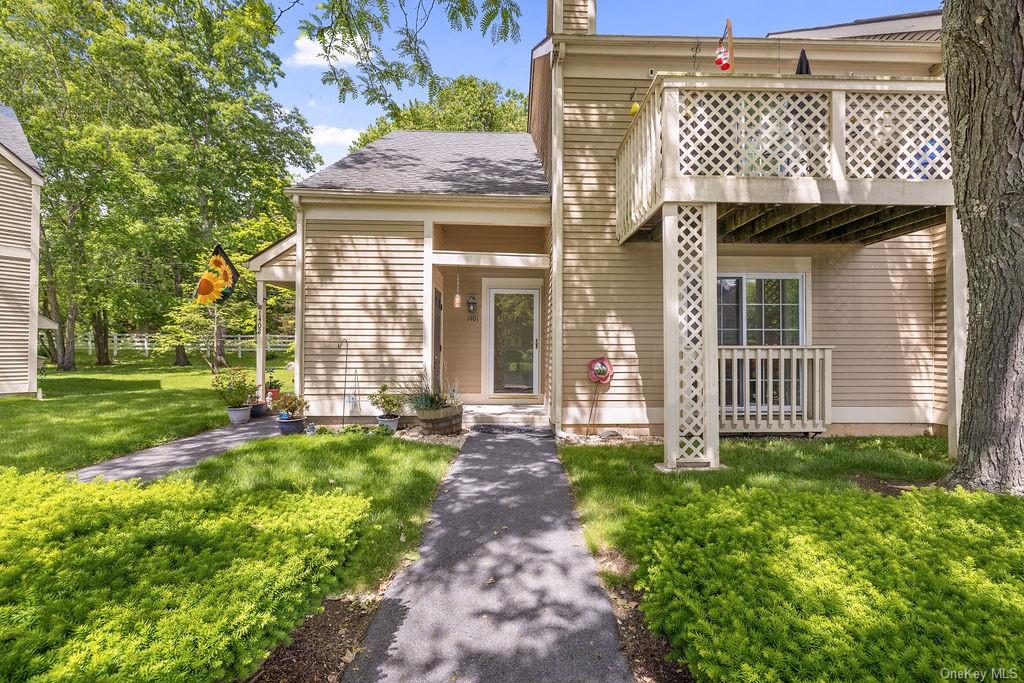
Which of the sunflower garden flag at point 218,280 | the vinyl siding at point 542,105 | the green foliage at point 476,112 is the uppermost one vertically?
the green foliage at point 476,112

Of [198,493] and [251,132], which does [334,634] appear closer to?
[198,493]

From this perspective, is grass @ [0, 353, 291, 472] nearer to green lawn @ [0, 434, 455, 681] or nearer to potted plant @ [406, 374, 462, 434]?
green lawn @ [0, 434, 455, 681]

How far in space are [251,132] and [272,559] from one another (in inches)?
843

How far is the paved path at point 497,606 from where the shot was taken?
1998 millimetres

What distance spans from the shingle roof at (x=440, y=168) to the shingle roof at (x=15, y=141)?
8401 millimetres

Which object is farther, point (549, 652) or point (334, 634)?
point (334, 634)

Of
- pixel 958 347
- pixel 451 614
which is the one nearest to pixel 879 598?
pixel 451 614

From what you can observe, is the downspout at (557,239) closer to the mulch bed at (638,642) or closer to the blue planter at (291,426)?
the mulch bed at (638,642)

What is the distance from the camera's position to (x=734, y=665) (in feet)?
4.86

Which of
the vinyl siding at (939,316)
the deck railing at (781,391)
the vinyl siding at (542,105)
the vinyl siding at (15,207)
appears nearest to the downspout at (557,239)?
the vinyl siding at (542,105)

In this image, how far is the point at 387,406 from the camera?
634 centimetres

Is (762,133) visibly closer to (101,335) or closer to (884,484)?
(884,484)

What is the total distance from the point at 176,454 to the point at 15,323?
8386mm

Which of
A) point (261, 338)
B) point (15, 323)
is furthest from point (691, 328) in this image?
point (15, 323)
